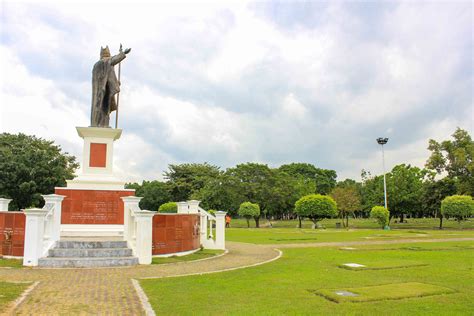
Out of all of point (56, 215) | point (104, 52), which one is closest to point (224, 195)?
point (104, 52)

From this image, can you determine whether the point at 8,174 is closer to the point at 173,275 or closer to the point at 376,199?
the point at 173,275

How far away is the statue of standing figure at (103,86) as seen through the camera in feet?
56.3

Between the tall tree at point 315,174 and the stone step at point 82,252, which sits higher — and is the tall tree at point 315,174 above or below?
above

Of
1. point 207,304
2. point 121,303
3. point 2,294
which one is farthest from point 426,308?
point 2,294

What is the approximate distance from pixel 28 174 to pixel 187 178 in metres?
29.4

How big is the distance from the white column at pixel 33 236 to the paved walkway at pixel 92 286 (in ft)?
2.47

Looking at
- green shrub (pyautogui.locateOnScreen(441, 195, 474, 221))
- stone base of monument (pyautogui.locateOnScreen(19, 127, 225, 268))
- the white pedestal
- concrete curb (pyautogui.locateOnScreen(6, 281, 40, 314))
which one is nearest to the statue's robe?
the white pedestal

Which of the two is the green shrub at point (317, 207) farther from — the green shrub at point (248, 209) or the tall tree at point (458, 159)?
the tall tree at point (458, 159)

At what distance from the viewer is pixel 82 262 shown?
11172 mm

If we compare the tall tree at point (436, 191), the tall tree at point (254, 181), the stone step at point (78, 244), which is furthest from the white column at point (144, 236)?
the tall tree at point (436, 191)

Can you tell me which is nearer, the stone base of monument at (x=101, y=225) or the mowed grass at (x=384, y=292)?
the mowed grass at (x=384, y=292)

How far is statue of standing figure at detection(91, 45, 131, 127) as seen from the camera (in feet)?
56.3

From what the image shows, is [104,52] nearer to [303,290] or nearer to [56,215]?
[56,215]

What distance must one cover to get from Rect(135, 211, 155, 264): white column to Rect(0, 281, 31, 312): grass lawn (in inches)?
148
